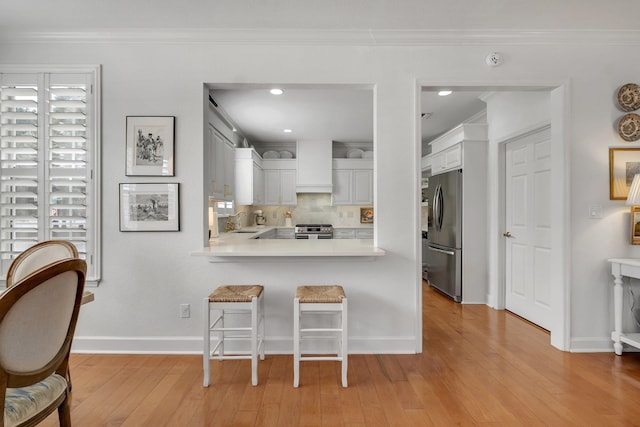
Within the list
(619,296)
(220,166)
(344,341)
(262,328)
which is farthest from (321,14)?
(619,296)

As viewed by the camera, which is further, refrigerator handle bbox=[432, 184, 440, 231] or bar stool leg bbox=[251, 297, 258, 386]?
refrigerator handle bbox=[432, 184, 440, 231]

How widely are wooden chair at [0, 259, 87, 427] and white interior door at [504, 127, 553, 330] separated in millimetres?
3755

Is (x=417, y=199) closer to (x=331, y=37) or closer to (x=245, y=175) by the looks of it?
(x=331, y=37)

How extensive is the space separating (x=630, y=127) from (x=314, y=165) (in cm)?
445

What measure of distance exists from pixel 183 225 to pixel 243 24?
1.66 meters

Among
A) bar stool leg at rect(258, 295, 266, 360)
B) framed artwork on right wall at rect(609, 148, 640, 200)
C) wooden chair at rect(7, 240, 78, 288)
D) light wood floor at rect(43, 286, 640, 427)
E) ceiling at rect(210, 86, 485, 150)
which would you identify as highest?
ceiling at rect(210, 86, 485, 150)

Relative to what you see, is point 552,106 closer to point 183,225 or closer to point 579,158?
point 579,158

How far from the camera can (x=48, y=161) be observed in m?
2.72

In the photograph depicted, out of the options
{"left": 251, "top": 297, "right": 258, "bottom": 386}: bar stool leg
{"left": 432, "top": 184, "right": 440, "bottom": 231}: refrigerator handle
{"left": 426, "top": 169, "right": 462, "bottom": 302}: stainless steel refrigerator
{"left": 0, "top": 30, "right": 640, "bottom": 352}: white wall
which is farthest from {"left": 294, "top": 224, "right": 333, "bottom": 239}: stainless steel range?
{"left": 251, "top": 297, "right": 258, "bottom": 386}: bar stool leg

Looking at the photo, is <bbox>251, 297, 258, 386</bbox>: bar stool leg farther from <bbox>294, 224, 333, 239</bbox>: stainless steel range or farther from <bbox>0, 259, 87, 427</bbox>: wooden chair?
<bbox>294, 224, 333, 239</bbox>: stainless steel range

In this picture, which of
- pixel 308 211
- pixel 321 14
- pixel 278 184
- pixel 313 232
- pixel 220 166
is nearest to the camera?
pixel 321 14

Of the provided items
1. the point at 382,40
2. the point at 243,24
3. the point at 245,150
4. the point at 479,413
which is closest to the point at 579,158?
the point at 382,40

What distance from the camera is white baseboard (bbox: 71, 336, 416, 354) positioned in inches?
108

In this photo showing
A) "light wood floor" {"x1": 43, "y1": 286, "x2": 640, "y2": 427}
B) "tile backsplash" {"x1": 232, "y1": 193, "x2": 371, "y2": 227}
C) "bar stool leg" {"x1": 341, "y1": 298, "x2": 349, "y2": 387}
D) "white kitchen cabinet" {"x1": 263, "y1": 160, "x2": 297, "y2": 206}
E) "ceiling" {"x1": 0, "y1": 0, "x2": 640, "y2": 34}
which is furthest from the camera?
"tile backsplash" {"x1": 232, "y1": 193, "x2": 371, "y2": 227}
